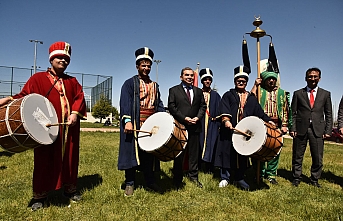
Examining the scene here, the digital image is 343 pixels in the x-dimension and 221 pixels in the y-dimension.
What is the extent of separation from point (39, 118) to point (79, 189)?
1566 millimetres

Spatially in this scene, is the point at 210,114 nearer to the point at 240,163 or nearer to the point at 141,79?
the point at 240,163

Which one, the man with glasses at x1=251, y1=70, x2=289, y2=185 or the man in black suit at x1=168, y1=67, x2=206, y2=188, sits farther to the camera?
the man with glasses at x1=251, y1=70, x2=289, y2=185

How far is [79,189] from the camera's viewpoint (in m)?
4.07

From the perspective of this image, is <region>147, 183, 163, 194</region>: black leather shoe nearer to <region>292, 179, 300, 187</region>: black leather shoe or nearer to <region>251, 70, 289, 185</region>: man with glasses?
<region>251, 70, 289, 185</region>: man with glasses

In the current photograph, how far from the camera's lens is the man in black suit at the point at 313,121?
4598 millimetres

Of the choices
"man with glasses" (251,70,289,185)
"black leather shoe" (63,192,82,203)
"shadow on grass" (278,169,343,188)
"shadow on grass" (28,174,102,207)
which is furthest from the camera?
"shadow on grass" (278,169,343,188)

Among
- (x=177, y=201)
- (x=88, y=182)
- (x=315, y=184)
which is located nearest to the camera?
(x=177, y=201)

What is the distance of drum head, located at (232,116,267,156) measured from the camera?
364cm

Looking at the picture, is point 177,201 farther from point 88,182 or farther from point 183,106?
point 88,182

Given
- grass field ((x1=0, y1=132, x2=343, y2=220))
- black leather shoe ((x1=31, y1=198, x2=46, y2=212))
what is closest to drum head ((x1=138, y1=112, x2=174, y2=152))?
grass field ((x1=0, y1=132, x2=343, y2=220))

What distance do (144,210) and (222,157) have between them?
1.71m

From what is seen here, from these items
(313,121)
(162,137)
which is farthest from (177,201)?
(313,121)

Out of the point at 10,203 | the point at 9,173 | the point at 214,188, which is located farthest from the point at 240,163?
the point at 9,173

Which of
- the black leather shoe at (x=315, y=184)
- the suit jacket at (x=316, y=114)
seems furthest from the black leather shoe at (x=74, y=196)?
the black leather shoe at (x=315, y=184)
